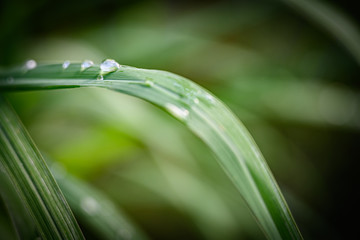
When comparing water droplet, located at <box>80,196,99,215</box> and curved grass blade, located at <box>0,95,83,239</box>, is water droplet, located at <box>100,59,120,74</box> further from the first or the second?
water droplet, located at <box>80,196,99,215</box>

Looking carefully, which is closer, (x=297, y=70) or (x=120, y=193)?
(x=120, y=193)

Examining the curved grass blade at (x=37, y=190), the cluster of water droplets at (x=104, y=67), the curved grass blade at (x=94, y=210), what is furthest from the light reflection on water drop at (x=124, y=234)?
the cluster of water droplets at (x=104, y=67)

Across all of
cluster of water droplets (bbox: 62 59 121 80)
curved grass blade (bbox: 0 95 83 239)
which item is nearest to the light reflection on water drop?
curved grass blade (bbox: 0 95 83 239)

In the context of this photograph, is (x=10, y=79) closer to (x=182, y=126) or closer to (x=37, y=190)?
(x=37, y=190)

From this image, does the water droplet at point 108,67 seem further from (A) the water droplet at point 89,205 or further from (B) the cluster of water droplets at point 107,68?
(A) the water droplet at point 89,205

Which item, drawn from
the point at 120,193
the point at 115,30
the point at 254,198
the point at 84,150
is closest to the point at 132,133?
the point at 84,150

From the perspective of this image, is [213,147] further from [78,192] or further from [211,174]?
[211,174]
